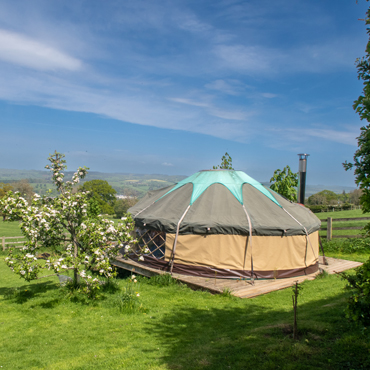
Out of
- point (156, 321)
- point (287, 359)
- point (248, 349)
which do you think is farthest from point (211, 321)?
point (287, 359)

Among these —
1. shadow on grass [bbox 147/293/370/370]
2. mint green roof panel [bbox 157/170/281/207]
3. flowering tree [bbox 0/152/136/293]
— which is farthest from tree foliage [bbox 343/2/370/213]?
mint green roof panel [bbox 157/170/281/207]

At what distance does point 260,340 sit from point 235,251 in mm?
4523

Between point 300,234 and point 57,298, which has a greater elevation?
point 300,234

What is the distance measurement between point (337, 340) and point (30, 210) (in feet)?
18.9

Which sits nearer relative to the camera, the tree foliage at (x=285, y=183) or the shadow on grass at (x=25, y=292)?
the shadow on grass at (x=25, y=292)

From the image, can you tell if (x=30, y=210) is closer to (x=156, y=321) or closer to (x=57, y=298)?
(x=57, y=298)

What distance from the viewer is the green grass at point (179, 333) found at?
3881 mm

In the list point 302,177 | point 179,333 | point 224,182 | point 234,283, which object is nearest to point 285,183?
point 302,177

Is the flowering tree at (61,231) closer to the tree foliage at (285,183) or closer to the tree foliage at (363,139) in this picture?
the tree foliage at (363,139)

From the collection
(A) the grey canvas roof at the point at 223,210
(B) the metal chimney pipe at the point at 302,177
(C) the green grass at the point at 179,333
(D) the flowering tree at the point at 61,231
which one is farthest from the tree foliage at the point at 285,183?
(D) the flowering tree at the point at 61,231

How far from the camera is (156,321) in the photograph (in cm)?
591

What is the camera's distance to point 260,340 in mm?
4352

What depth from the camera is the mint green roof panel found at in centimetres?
1018

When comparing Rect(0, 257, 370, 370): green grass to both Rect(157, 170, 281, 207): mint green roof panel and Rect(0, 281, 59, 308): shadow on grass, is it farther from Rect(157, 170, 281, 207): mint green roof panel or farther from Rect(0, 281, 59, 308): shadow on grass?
Rect(157, 170, 281, 207): mint green roof panel
